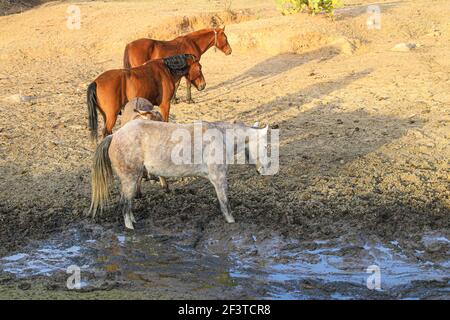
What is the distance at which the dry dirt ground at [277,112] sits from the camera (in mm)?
8055

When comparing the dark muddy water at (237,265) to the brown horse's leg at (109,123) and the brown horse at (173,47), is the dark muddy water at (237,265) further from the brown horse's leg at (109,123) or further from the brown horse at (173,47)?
the brown horse at (173,47)

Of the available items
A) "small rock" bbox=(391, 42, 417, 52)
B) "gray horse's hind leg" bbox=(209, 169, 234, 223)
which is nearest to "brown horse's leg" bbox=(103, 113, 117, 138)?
"gray horse's hind leg" bbox=(209, 169, 234, 223)

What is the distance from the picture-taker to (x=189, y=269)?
6.89 metres

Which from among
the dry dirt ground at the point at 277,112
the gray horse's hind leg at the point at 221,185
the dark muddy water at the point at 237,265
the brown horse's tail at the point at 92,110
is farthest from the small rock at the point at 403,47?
the gray horse's hind leg at the point at 221,185

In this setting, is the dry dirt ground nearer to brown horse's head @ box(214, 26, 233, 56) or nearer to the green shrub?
the green shrub

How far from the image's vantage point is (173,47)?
12680 millimetres

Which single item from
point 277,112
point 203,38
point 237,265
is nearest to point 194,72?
point 277,112

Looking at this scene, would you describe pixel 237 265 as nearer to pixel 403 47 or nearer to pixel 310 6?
pixel 403 47

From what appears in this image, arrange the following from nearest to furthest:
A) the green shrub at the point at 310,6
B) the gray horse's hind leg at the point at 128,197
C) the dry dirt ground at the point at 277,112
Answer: the gray horse's hind leg at the point at 128,197, the dry dirt ground at the point at 277,112, the green shrub at the point at 310,6

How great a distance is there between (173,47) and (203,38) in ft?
2.20

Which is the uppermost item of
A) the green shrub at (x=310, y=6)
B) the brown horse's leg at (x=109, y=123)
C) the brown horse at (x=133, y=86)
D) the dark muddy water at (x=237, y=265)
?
the green shrub at (x=310, y=6)

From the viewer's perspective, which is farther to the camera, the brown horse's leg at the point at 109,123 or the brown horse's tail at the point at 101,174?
the brown horse's leg at the point at 109,123

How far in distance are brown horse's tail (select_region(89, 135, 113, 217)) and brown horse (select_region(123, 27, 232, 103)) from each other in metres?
4.29
